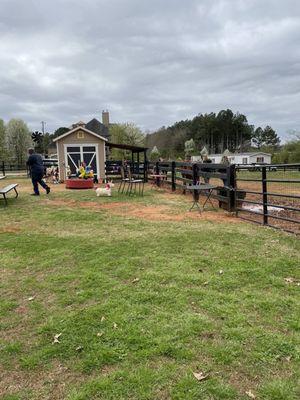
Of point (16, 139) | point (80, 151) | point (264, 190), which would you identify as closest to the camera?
point (264, 190)

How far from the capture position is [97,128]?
51250 millimetres

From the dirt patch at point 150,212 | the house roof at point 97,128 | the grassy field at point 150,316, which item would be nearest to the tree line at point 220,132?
the house roof at point 97,128

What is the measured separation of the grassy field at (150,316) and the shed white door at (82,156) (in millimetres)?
15243

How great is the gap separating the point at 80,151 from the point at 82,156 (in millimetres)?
302

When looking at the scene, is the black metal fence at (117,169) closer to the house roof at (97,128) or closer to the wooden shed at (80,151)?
the wooden shed at (80,151)

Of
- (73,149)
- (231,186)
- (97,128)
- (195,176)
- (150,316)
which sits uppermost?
(97,128)

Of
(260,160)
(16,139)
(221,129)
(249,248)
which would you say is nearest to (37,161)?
(249,248)

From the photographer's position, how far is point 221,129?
89.9m

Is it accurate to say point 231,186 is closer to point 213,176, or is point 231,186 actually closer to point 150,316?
point 213,176

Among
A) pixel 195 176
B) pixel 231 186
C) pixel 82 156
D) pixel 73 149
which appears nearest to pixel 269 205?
pixel 231 186

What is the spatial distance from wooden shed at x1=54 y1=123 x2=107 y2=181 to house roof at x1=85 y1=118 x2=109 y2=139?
29.1m

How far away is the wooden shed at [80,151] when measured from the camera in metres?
21.4

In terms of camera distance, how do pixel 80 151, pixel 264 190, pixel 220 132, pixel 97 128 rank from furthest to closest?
pixel 220 132
pixel 97 128
pixel 80 151
pixel 264 190

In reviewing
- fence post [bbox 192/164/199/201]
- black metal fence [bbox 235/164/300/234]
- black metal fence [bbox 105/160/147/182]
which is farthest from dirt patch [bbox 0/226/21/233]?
black metal fence [bbox 105/160/147/182]
